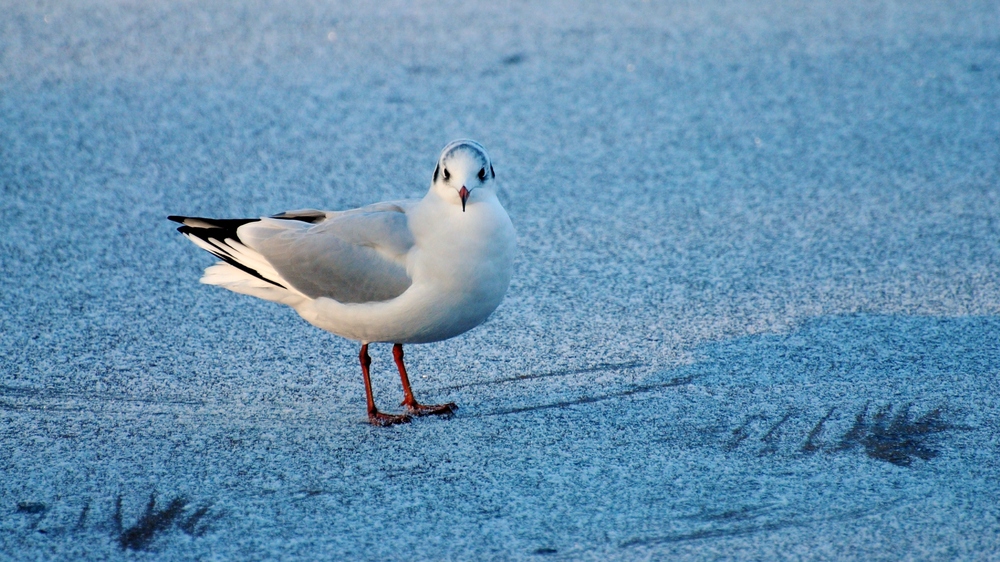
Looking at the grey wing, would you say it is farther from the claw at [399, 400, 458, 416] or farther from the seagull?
the claw at [399, 400, 458, 416]

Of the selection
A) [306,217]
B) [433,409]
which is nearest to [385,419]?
[433,409]

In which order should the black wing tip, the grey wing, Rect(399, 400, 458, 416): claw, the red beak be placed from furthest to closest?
the black wing tip → Rect(399, 400, 458, 416): claw → the grey wing → the red beak

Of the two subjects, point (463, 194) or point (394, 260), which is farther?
point (394, 260)

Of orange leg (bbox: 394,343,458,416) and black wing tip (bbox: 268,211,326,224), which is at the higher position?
black wing tip (bbox: 268,211,326,224)

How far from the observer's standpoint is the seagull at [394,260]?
2779 mm

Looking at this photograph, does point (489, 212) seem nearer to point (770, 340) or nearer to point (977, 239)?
point (770, 340)

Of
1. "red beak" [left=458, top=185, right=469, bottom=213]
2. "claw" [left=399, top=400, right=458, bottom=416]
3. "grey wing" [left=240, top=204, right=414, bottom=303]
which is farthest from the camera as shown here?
"claw" [left=399, top=400, right=458, bottom=416]

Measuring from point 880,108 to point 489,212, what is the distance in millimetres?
3368

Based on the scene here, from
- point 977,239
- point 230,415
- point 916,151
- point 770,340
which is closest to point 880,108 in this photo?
point 916,151

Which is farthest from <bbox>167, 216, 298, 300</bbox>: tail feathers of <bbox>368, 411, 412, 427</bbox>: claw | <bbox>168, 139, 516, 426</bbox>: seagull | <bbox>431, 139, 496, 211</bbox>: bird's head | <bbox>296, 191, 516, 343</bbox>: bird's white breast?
<bbox>431, 139, 496, 211</bbox>: bird's head

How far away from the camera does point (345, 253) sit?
2.94 meters

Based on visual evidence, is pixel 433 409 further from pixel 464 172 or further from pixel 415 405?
pixel 464 172

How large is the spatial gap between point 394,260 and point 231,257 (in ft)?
1.87

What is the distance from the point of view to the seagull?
2779 millimetres
